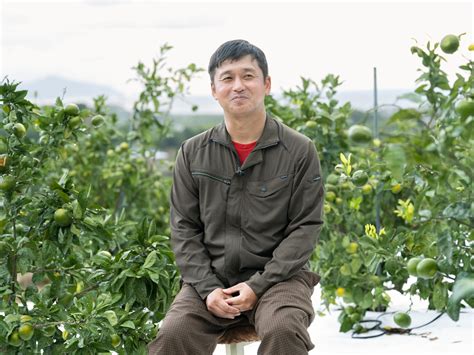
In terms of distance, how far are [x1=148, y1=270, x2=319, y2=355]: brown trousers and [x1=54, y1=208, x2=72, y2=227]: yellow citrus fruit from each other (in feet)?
1.24

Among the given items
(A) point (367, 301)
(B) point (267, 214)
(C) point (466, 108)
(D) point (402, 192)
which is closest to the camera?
(C) point (466, 108)

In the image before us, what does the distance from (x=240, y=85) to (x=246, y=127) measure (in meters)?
Result: 0.14

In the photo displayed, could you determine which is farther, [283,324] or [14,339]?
[283,324]

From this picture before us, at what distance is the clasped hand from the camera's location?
7.89 ft

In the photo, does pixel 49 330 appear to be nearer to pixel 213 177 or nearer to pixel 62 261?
pixel 62 261

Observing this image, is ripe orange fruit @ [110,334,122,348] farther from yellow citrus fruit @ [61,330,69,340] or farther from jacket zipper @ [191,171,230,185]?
jacket zipper @ [191,171,230,185]

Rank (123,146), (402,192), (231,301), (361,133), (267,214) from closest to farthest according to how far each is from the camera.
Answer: (361,133)
(231,301)
(267,214)
(402,192)
(123,146)

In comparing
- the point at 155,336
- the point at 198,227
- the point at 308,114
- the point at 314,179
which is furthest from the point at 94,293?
the point at 308,114

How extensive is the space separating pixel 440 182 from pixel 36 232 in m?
1.28

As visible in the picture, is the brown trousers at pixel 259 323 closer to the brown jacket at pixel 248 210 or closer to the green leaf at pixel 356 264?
the brown jacket at pixel 248 210

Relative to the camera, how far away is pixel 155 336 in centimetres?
236

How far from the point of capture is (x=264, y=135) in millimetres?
2582

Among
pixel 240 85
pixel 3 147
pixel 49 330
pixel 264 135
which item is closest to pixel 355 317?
pixel 264 135

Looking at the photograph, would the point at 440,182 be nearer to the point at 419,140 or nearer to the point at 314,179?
the point at 419,140
